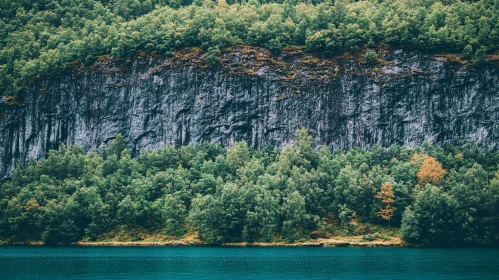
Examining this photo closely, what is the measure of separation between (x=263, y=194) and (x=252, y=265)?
41.2 metres

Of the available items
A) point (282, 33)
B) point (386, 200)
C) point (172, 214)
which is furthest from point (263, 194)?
point (282, 33)

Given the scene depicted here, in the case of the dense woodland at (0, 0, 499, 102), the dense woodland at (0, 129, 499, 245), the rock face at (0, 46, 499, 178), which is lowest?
the dense woodland at (0, 129, 499, 245)

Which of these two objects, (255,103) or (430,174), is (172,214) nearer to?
(255,103)

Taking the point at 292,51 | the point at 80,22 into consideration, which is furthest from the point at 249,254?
the point at 80,22

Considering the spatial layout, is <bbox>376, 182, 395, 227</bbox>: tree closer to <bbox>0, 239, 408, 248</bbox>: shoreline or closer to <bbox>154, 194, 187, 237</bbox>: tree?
<bbox>0, 239, 408, 248</bbox>: shoreline

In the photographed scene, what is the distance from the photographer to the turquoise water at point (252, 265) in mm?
60375

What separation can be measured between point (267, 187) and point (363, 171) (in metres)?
19.0

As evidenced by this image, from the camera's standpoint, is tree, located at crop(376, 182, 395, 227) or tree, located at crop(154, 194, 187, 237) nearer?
tree, located at crop(376, 182, 395, 227)

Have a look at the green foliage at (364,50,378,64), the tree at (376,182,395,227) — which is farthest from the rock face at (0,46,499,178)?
the tree at (376,182,395,227)

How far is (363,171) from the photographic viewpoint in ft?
403

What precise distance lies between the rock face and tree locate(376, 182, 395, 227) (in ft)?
91.3

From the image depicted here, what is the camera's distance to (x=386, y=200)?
111938 mm

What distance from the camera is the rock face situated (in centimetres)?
13912

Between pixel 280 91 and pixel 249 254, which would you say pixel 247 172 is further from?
pixel 249 254
